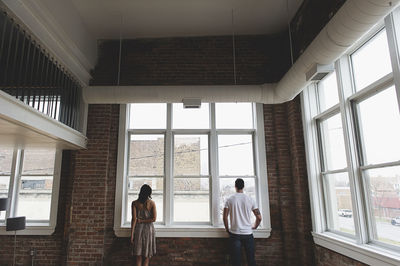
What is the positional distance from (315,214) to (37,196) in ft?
16.2

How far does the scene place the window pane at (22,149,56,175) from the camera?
495 centimetres

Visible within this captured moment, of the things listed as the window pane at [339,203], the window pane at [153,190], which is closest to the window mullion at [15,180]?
the window pane at [153,190]

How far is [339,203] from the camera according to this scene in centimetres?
371

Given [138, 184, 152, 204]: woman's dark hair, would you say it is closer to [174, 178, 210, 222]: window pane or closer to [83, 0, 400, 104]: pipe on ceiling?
[174, 178, 210, 222]: window pane

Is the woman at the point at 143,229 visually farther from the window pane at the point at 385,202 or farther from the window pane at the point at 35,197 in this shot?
the window pane at the point at 385,202

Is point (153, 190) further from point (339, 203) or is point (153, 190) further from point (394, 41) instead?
point (394, 41)

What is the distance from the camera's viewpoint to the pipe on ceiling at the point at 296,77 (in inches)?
84.9

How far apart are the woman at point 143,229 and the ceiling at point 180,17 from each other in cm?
299

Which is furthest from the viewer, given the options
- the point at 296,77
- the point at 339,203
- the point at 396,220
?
the point at 339,203

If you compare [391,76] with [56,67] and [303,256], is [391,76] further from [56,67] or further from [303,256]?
[56,67]

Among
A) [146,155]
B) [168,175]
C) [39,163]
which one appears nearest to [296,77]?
[168,175]

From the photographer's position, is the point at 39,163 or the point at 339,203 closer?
the point at 339,203

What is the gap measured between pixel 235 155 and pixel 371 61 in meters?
2.68

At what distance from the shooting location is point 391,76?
261 cm
